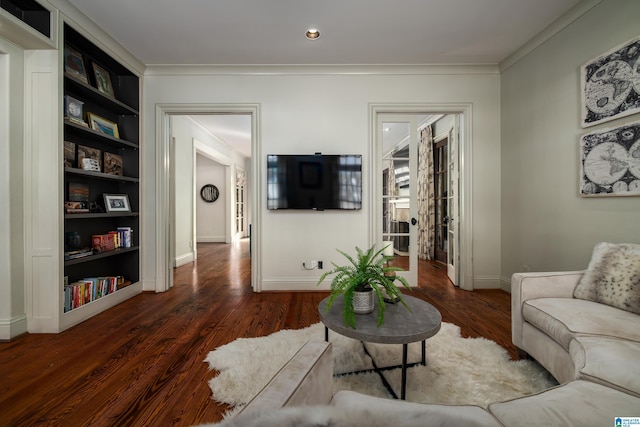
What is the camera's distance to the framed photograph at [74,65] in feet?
7.88

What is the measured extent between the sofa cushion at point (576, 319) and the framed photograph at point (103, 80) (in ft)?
13.9

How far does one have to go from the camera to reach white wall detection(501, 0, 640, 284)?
207 cm

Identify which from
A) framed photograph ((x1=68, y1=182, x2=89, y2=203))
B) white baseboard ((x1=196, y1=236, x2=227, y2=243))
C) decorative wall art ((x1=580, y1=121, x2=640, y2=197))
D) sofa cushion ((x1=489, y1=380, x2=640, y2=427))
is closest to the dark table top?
sofa cushion ((x1=489, y1=380, x2=640, y2=427))

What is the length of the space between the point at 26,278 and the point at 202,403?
2.04 metres

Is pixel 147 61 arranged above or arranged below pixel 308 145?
above

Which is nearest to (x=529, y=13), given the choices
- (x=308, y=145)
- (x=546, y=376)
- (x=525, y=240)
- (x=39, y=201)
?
(x=525, y=240)

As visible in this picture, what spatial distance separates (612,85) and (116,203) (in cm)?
479

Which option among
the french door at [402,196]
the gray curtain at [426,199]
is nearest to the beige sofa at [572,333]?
the french door at [402,196]

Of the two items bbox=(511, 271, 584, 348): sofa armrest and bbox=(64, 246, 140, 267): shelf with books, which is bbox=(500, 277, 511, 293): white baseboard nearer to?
bbox=(511, 271, 584, 348): sofa armrest

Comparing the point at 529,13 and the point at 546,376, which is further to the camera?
the point at 529,13

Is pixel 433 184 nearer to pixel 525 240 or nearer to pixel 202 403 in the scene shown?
pixel 525 240

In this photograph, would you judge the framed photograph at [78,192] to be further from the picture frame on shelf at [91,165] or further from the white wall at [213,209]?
the white wall at [213,209]

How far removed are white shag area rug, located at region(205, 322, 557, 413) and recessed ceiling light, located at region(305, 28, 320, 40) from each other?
275 cm

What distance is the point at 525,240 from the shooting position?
9.54ft
